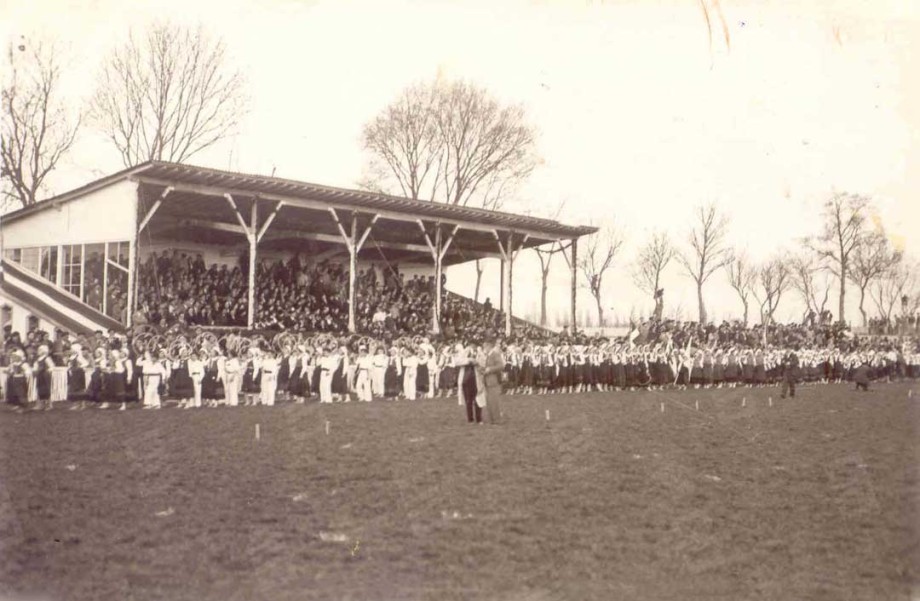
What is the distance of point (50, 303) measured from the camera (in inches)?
768

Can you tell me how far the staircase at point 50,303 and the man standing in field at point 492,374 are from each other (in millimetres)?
8795

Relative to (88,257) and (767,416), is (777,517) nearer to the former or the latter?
(767,416)

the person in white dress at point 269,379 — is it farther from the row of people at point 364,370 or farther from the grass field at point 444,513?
the grass field at point 444,513

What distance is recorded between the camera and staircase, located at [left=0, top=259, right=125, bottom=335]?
→ 59.8ft

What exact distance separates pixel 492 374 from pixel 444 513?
6.83 m

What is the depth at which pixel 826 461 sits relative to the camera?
36.1 feet

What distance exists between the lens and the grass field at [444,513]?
235 inches

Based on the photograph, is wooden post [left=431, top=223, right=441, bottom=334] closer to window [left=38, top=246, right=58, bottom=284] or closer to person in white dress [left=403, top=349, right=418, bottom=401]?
person in white dress [left=403, top=349, right=418, bottom=401]

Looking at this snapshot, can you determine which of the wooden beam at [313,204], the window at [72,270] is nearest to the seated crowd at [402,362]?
the wooden beam at [313,204]

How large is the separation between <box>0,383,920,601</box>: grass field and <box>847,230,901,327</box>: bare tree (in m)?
3.39

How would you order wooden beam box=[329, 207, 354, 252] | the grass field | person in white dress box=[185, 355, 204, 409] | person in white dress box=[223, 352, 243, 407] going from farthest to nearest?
wooden beam box=[329, 207, 354, 252], person in white dress box=[223, 352, 243, 407], person in white dress box=[185, 355, 204, 409], the grass field

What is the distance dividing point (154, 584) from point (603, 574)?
2999 millimetres

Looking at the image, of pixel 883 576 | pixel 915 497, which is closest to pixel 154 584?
pixel 883 576

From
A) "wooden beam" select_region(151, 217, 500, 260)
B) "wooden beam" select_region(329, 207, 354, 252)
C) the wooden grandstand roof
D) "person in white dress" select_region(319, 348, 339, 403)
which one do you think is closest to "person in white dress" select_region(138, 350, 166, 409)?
"person in white dress" select_region(319, 348, 339, 403)
